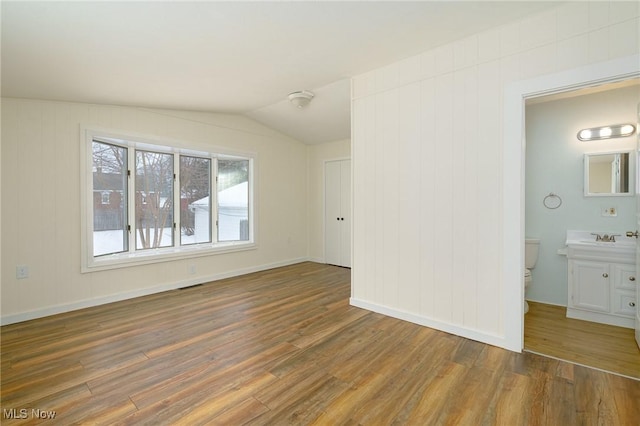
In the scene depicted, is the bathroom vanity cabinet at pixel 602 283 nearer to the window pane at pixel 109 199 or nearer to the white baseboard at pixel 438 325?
the white baseboard at pixel 438 325

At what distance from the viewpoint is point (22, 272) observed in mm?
3088

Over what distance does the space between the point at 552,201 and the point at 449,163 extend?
1735mm

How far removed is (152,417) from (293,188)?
4.56 m

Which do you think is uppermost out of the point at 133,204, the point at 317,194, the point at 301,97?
the point at 301,97

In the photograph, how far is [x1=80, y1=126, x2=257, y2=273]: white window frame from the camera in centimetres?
346

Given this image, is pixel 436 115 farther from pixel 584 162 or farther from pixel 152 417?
pixel 152 417

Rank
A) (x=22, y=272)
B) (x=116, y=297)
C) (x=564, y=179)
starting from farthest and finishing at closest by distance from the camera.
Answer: (x=116, y=297), (x=564, y=179), (x=22, y=272)

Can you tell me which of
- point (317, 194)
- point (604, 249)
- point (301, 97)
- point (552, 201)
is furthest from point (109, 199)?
point (604, 249)

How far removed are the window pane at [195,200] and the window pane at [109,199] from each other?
77cm

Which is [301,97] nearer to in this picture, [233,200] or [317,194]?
[233,200]

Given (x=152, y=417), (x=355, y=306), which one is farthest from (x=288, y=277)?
(x=152, y=417)

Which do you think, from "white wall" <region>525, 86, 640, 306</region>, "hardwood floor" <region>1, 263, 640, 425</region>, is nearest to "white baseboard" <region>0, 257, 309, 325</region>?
"hardwood floor" <region>1, 263, 640, 425</region>

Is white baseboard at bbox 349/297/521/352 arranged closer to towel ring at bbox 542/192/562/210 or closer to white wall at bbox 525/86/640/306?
white wall at bbox 525/86/640/306

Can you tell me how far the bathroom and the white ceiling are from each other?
170cm
